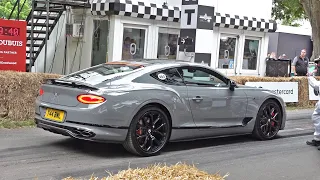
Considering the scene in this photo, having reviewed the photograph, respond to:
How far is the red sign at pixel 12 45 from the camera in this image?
1134cm

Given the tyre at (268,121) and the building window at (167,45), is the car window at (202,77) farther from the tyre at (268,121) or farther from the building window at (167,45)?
the building window at (167,45)

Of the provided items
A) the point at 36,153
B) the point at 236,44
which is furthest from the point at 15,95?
the point at 236,44

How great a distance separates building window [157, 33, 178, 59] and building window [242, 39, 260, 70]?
3460mm

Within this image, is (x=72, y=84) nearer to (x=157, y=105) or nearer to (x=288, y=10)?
(x=157, y=105)

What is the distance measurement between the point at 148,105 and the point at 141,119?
24 centimetres

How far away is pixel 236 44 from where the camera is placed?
56.4 feet

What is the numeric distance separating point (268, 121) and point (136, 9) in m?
6.25

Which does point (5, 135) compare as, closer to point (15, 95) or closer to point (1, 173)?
point (15, 95)

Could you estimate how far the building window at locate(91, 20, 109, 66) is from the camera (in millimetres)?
14000

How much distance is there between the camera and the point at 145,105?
6.77 m

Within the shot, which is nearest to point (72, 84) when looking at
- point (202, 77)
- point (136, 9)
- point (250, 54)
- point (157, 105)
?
point (157, 105)

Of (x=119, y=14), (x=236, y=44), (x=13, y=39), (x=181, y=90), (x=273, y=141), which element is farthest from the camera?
(x=236, y=44)

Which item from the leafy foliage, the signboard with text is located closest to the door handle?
the signboard with text

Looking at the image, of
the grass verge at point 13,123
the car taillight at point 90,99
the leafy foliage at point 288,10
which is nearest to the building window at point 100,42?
the grass verge at point 13,123
